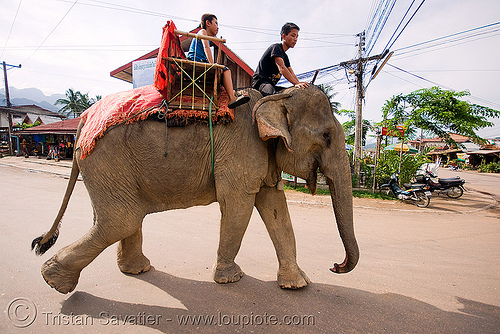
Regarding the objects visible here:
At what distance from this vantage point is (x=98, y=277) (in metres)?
2.66

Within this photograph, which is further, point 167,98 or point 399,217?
point 399,217

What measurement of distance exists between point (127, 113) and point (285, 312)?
2.09m

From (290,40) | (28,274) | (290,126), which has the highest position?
(290,40)

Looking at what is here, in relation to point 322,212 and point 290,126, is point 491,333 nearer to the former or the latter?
point 290,126

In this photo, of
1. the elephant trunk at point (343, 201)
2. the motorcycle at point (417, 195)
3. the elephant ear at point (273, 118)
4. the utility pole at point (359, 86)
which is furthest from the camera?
the utility pole at point (359, 86)

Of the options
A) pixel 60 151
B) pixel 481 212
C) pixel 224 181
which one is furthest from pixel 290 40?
pixel 60 151

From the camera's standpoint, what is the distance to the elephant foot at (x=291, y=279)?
250 cm

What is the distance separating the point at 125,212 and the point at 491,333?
9.69 feet

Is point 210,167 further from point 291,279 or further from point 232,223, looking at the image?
point 291,279

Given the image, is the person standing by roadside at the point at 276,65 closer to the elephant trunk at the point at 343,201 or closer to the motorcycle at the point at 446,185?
the elephant trunk at the point at 343,201

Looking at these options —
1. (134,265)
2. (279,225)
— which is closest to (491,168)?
(279,225)

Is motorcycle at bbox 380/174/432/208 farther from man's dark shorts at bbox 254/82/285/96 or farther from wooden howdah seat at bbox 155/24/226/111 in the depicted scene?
wooden howdah seat at bbox 155/24/226/111

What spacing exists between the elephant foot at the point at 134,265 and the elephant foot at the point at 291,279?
4.66 feet

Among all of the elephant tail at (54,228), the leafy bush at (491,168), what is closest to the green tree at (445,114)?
the elephant tail at (54,228)
